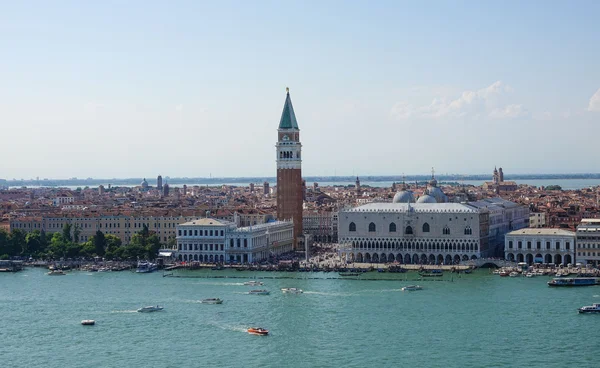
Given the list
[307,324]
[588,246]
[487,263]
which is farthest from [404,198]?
[307,324]

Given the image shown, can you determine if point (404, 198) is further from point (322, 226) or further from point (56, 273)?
point (56, 273)

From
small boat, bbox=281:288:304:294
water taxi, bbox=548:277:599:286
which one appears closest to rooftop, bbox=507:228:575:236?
water taxi, bbox=548:277:599:286

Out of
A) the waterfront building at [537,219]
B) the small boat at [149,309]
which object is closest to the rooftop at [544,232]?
the waterfront building at [537,219]

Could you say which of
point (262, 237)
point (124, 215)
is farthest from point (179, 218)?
point (262, 237)

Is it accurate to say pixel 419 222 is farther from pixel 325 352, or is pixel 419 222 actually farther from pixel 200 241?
pixel 325 352

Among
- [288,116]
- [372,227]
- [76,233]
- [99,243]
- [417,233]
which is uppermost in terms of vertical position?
[288,116]

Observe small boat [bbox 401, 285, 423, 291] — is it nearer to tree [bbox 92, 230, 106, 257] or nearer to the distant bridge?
the distant bridge
